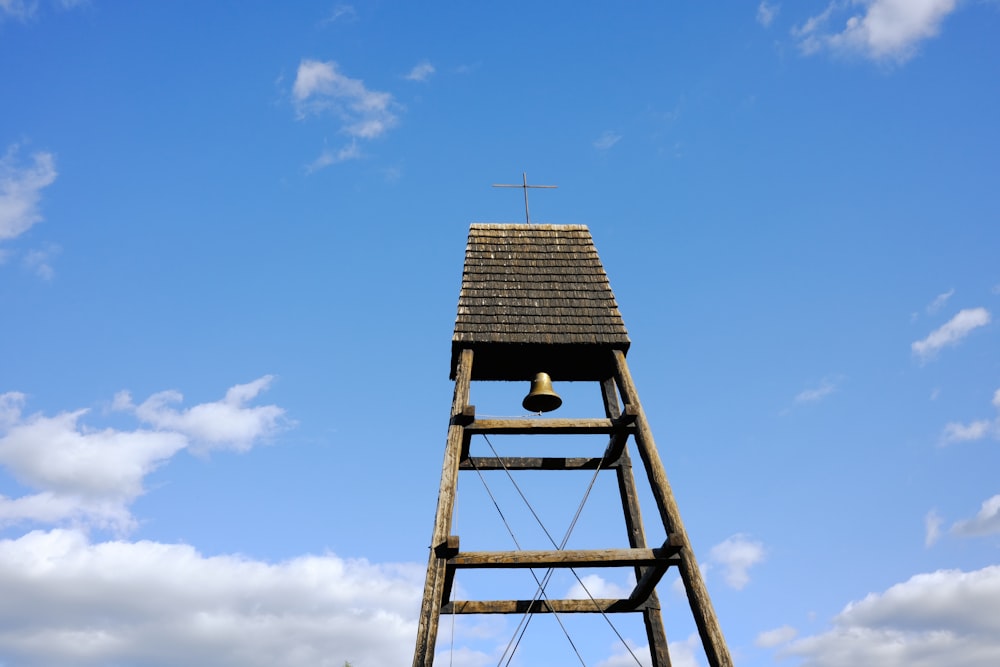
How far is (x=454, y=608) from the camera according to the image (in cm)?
949

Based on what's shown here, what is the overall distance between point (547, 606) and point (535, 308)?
10.6 feet

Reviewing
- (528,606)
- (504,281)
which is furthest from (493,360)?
(528,606)

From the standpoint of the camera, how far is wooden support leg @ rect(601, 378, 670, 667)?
31.2 ft

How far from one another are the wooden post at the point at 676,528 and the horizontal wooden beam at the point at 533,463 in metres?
1.10

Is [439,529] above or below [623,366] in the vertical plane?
below

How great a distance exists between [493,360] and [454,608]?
2.73 metres

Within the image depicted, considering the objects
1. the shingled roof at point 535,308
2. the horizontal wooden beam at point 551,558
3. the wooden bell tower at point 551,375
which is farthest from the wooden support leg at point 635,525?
the horizontal wooden beam at point 551,558

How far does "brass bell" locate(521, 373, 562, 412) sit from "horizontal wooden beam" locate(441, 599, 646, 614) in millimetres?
2047

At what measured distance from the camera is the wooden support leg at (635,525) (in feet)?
31.2

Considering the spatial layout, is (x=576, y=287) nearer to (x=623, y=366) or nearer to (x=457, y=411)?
(x=623, y=366)

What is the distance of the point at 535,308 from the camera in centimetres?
1022

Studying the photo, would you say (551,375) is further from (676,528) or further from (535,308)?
(676,528)

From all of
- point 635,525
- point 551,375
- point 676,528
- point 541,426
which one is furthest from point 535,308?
point 676,528

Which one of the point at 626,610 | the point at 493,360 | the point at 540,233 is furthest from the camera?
the point at 540,233
